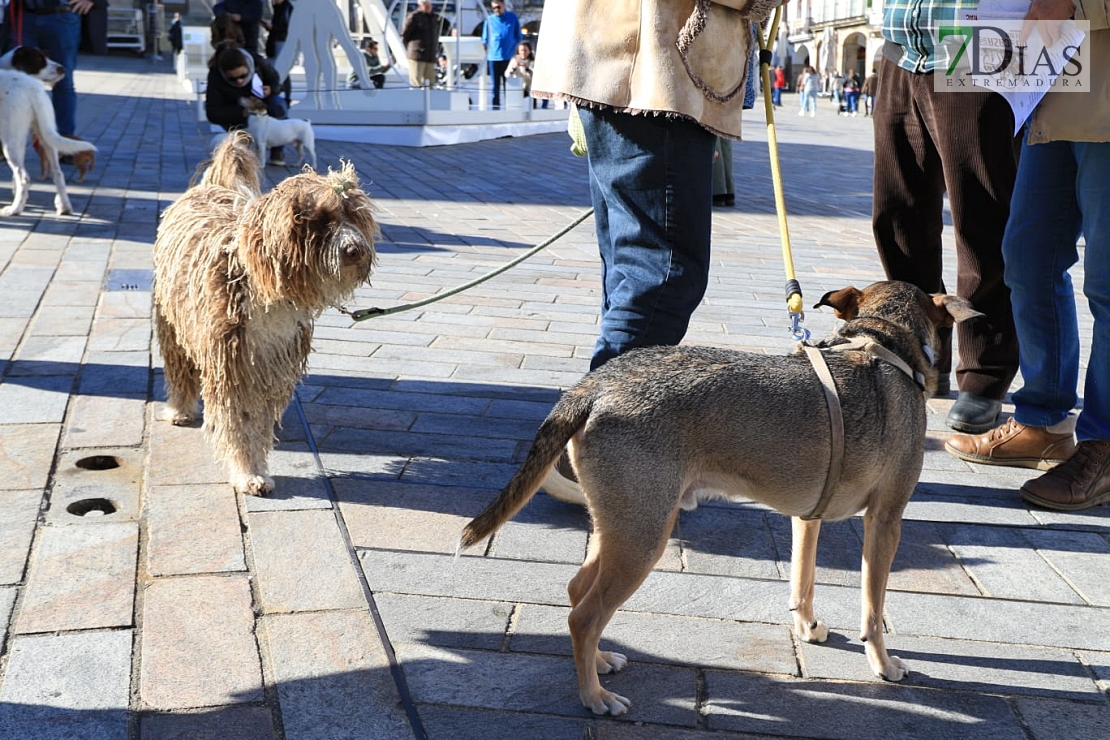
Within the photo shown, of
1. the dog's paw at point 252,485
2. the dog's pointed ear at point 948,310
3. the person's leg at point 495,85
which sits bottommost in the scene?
the dog's paw at point 252,485

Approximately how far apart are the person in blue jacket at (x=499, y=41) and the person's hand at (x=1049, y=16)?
686 inches

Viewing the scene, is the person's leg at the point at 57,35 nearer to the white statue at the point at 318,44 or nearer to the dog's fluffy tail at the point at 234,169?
the white statue at the point at 318,44

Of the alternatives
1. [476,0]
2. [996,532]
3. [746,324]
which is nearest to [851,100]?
[476,0]

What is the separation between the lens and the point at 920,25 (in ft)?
14.1

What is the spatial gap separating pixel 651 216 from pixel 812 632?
4.40 feet

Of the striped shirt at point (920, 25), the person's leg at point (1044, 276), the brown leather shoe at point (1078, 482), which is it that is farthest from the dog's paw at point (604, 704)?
the striped shirt at point (920, 25)

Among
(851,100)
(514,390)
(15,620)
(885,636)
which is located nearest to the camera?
(15,620)

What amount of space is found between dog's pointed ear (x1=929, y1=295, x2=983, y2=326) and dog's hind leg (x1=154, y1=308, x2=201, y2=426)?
2.88m

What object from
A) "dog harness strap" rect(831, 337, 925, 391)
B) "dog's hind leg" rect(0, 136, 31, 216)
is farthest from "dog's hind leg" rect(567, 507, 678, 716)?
"dog's hind leg" rect(0, 136, 31, 216)

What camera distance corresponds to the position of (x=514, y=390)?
16.5 ft

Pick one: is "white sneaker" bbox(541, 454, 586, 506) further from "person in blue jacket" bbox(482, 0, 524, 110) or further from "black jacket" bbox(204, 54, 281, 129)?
"person in blue jacket" bbox(482, 0, 524, 110)

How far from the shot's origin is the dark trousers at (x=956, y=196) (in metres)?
4.41

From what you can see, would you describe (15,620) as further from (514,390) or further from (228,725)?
(514,390)

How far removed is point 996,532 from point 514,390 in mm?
2240
